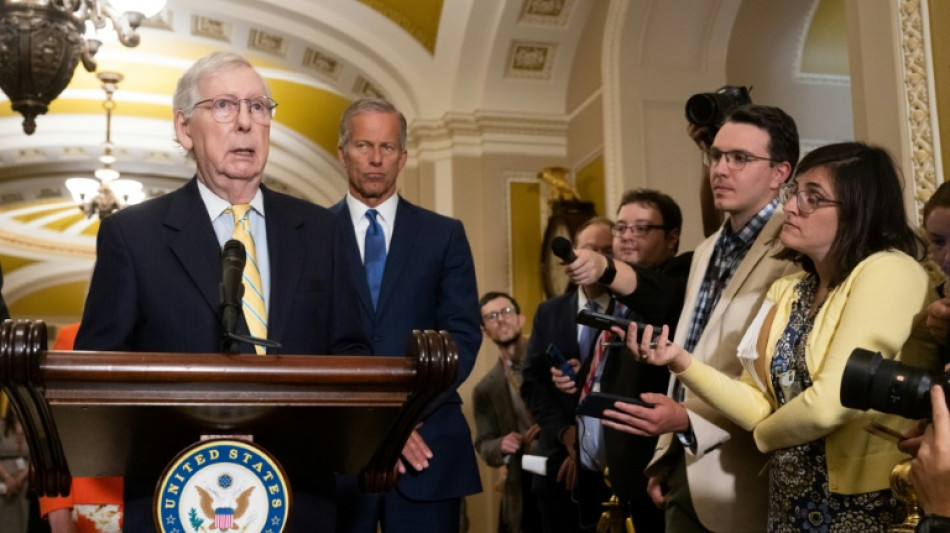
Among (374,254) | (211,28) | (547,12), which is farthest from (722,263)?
(211,28)

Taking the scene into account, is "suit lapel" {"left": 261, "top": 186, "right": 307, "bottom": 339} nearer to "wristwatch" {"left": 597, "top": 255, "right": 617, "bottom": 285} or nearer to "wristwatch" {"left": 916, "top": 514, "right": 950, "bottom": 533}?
"wristwatch" {"left": 916, "top": 514, "right": 950, "bottom": 533}

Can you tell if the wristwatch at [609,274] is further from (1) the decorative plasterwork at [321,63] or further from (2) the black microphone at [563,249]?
(1) the decorative plasterwork at [321,63]

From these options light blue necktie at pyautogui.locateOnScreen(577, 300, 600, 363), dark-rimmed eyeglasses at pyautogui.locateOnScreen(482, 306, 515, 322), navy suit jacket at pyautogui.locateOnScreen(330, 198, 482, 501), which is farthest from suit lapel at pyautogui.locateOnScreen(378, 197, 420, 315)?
dark-rimmed eyeglasses at pyautogui.locateOnScreen(482, 306, 515, 322)

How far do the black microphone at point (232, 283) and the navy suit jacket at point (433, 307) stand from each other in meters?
1.14

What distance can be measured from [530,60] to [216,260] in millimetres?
6720

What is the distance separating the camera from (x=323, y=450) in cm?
169

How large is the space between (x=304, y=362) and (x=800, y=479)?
1.31 metres

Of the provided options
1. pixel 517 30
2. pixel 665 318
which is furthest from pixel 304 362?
pixel 517 30

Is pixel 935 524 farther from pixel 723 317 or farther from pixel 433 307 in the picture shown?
pixel 433 307

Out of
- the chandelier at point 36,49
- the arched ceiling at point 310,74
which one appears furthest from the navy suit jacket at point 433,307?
the arched ceiling at point 310,74

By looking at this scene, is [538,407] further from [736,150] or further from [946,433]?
[946,433]

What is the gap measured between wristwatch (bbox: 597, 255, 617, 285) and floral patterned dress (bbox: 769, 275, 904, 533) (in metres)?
0.57

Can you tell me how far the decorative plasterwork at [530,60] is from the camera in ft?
27.4

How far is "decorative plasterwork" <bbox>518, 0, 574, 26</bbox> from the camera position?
809 cm
